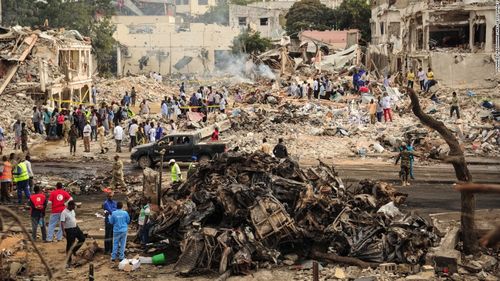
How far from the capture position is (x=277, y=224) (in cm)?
1372

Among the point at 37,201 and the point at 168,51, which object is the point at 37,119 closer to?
the point at 37,201

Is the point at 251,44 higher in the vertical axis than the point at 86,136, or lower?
higher

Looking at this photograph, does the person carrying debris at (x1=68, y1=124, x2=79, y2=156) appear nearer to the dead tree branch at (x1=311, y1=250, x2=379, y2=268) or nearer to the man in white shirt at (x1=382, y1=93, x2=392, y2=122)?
the man in white shirt at (x1=382, y1=93, x2=392, y2=122)

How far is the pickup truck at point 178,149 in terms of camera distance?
24.0 meters

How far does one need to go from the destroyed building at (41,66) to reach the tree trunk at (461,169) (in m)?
24.1

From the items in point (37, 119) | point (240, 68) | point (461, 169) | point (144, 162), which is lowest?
point (144, 162)

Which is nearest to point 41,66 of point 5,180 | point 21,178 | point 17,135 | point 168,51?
point 17,135

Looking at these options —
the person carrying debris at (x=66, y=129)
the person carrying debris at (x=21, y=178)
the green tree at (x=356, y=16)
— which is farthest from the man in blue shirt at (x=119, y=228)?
the green tree at (x=356, y=16)

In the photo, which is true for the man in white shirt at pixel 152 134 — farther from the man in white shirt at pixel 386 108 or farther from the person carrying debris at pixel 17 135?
the man in white shirt at pixel 386 108

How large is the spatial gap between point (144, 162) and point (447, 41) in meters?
26.6

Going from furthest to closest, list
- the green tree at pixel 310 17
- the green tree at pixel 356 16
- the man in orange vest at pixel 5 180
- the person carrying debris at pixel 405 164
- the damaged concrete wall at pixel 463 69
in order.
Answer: the green tree at pixel 310 17
the green tree at pixel 356 16
the damaged concrete wall at pixel 463 69
the person carrying debris at pixel 405 164
the man in orange vest at pixel 5 180

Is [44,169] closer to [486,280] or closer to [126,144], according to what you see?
[126,144]

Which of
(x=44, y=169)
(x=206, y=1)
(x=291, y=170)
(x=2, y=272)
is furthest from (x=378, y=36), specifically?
(x=206, y=1)

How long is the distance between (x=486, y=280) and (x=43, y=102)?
25824mm
